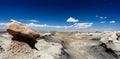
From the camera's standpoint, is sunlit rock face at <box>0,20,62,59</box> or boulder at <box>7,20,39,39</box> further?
sunlit rock face at <box>0,20,62,59</box>

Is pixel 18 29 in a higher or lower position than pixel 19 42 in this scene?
higher

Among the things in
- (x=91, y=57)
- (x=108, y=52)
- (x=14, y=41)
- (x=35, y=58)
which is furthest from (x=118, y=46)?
(x=14, y=41)

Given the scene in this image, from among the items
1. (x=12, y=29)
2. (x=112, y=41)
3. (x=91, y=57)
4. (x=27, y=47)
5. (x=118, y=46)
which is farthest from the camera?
(x=112, y=41)

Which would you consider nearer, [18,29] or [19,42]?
[18,29]

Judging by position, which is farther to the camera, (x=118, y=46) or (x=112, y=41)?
(x=112, y=41)

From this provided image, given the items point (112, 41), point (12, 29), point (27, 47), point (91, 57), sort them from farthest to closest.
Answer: point (112, 41) < point (91, 57) < point (27, 47) < point (12, 29)

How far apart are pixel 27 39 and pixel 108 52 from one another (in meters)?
27.6

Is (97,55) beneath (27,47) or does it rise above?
beneath

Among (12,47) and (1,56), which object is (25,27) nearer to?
(12,47)

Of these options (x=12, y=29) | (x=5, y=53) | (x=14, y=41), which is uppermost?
(x=12, y=29)

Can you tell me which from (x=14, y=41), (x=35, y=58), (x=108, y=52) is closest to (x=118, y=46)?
(x=108, y=52)

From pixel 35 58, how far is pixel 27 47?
2123mm

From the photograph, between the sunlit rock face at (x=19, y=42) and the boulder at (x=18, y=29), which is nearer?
the boulder at (x=18, y=29)

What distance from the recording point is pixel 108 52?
4750 cm
